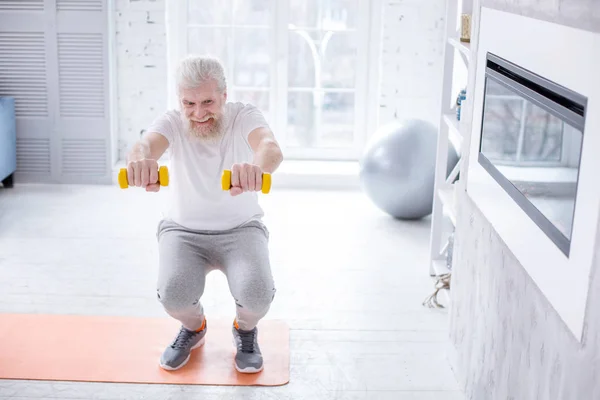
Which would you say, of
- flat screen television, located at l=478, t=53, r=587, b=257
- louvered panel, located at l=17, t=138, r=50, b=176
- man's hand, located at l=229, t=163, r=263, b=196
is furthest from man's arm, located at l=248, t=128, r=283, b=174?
louvered panel, located at l=17, t=138, r=50, b=176

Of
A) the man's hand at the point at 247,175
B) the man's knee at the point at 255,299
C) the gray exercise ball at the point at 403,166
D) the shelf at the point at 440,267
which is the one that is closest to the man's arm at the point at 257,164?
the man's hand at the point at 247,175

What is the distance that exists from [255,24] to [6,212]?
2.03 meters

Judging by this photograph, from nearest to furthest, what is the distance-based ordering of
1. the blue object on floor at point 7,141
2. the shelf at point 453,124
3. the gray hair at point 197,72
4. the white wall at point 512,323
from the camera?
1. the white wall at point 512,323
2. the gray hair at point 197,72
3. the shelf at point 453,124
4. the blue object on floor at point 7,141

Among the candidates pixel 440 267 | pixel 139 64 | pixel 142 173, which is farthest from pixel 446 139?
pixel 139 64

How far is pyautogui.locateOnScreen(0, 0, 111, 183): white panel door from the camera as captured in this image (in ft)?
16.6

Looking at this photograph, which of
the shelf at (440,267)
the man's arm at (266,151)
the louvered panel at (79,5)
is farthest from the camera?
the louvered panel at (79,5)

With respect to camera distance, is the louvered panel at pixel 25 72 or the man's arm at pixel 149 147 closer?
the man's arm at pixel 149 147

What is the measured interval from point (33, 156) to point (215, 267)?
2.86m

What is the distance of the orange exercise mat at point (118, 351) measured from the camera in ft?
9.26

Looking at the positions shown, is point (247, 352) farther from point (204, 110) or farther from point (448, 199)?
point (448, 199)

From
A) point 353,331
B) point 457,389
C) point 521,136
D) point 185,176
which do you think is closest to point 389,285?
point 353,331

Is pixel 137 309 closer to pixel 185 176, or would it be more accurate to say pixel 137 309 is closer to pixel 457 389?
pixel 185 176

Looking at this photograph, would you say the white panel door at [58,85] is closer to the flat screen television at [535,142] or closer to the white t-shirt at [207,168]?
the white t-shirt at [207,168]

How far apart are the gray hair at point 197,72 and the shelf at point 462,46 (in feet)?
3.22
